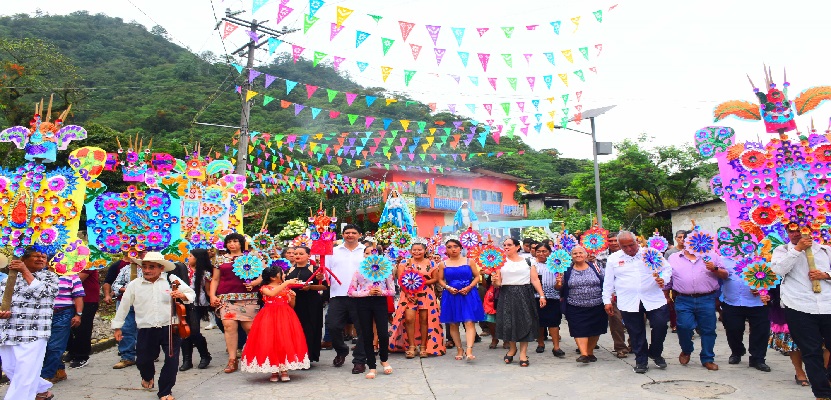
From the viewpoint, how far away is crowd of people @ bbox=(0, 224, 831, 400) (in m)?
5.27

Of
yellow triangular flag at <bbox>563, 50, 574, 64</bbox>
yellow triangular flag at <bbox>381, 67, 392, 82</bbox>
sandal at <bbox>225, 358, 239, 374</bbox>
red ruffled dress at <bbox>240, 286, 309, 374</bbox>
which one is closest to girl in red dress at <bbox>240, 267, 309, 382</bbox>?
red ruffled dress at <bbox>240, 286, 309, 374</bbox>

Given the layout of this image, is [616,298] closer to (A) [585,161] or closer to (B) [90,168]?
(B) [90,168]

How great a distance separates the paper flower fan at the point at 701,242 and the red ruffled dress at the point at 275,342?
460cm

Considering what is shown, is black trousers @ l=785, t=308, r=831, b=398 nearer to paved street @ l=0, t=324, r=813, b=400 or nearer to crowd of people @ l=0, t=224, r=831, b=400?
crowd of people @ l=0, t=224, r=831, b=400

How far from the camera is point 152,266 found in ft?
19.3

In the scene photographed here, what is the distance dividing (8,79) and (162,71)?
66.8ft

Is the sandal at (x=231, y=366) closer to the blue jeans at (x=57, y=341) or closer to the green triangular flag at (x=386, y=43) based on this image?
the blue jeans at (x=57, y=341)

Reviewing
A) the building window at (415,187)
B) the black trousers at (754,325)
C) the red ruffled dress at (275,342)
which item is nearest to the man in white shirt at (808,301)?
the black trousers at (754,325)

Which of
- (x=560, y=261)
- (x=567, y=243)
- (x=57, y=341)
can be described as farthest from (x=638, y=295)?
(x=57, y=341)

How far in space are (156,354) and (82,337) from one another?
2343 millimetres

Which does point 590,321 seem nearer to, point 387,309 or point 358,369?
point 387,309

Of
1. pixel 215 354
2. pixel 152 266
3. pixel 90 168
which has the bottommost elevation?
pixel 215 354

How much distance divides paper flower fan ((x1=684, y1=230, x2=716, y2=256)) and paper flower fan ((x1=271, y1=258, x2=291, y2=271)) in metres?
4.81

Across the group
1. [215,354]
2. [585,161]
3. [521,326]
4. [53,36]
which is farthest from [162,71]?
[521,326]
